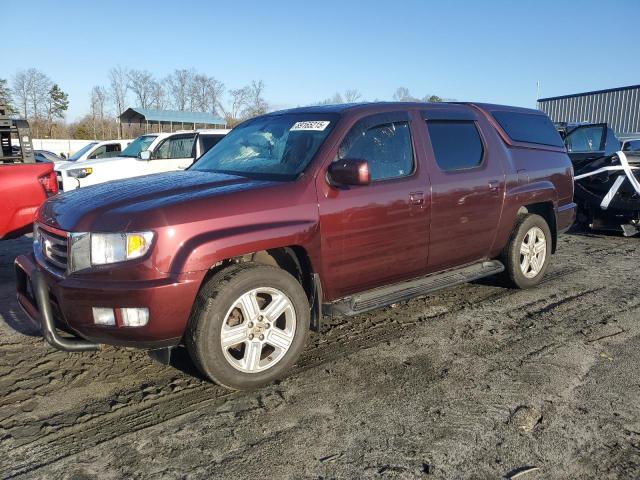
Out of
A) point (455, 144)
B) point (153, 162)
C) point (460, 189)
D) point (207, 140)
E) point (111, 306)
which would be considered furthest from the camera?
point (207, 140)

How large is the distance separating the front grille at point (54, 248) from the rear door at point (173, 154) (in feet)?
25.2

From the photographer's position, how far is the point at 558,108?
1325 inches

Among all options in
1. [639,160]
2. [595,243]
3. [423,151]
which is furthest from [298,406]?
[639,160]

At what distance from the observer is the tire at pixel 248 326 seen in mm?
A: 3182

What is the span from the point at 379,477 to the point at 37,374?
2513 millimetres

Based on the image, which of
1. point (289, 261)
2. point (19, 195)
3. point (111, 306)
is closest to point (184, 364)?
point (111, 306)

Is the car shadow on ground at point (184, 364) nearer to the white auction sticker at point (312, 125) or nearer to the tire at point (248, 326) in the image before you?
the tire at point (248, 326)

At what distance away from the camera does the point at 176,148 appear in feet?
37.6

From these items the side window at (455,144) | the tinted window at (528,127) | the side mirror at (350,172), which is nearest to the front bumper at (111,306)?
the side mirror at (350,172)

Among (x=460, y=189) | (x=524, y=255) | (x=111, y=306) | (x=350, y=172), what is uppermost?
(x=350, y=172)

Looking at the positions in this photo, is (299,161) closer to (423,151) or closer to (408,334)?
(423,151)

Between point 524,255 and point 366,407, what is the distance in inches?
119

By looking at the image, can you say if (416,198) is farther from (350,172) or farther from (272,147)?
(272,147)

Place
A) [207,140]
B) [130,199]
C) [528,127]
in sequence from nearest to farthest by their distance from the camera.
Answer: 1. [130,199]
2. [528,127]
3. [207,140]
